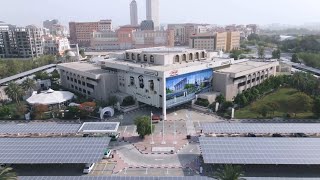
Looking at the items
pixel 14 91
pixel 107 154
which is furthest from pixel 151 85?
pixel 14 91

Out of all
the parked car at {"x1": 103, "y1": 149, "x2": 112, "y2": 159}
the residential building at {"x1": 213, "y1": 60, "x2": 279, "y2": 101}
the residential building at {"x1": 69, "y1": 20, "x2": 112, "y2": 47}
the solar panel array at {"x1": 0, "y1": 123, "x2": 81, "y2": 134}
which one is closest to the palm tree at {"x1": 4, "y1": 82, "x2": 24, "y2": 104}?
the solar panel array at {"x1": 0, "y1": 123, "x2": 81, "y2": 134}

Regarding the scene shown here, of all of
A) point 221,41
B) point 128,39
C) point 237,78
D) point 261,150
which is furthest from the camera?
point 128,39

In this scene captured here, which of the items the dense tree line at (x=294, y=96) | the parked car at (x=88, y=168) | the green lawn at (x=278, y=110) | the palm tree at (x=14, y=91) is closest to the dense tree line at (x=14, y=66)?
the palm tree at (x=14, y=91)

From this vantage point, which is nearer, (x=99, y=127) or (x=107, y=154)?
(x=107, y=154)

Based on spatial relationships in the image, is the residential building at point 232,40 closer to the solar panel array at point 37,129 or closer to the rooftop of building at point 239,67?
the rooftop of building at point 239,67

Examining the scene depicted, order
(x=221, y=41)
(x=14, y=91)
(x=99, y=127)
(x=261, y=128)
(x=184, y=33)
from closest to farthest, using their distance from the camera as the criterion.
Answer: (x=261, y=128) < (x=99, y=127) < (x=14, y=91) < (x=221, y=41) < (x=184, y=33)

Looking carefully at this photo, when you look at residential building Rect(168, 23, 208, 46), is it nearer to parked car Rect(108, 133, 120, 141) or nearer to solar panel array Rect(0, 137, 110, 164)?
parked car Rect(108, 133, 120, 141)

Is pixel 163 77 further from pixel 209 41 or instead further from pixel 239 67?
pixel 209 41
